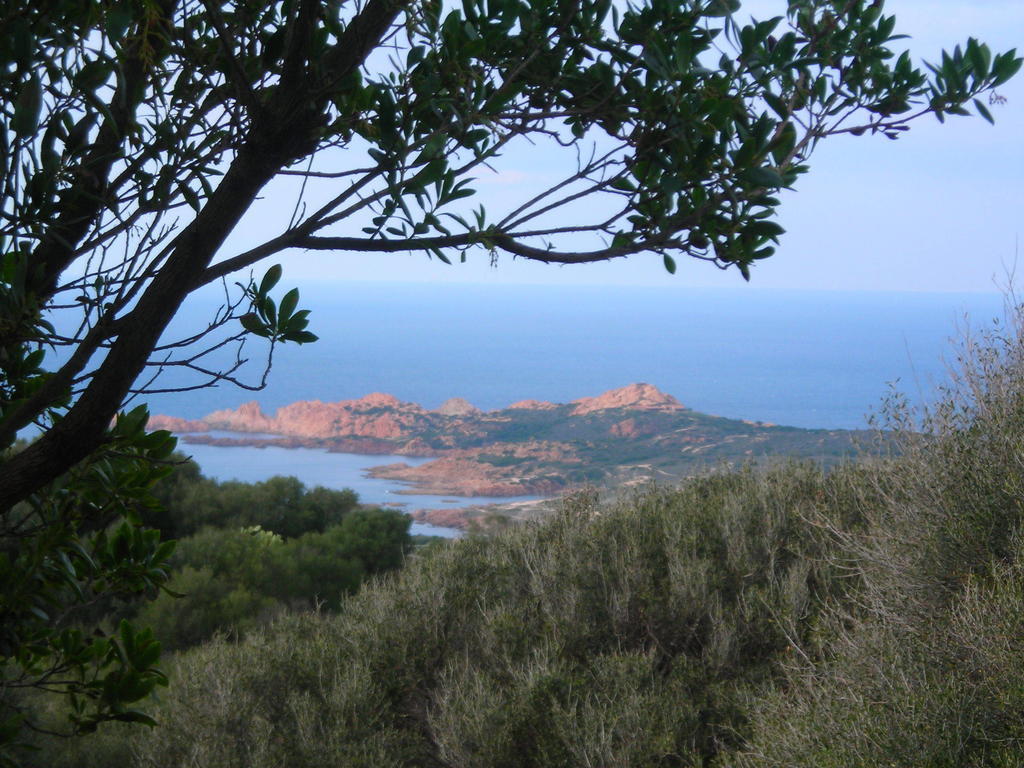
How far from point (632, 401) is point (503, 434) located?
113 inches

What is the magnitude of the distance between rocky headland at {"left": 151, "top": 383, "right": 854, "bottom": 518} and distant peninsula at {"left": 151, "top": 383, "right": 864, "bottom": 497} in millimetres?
24

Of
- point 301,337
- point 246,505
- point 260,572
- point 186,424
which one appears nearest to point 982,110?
point 301,337

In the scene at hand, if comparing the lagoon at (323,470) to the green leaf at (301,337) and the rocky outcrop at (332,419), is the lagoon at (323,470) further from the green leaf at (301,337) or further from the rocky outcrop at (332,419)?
the green leaf at (301,337)

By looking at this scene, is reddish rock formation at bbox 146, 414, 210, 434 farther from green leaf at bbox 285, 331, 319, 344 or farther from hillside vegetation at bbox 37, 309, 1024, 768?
green leaf at bbox 285, 331, 319, 344

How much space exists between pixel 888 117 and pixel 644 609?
3.46 metres

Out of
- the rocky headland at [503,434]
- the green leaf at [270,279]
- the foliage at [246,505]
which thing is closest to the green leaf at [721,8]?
the green leaf at [270,279]

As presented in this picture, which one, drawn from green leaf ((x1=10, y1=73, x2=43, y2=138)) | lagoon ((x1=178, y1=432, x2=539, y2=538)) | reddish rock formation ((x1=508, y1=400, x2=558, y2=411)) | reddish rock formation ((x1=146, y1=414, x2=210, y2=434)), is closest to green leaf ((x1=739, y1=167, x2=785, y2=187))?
green leaf ((x1=10, y1=73, x2=43, y2=138))

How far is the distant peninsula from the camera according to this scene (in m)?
14.8

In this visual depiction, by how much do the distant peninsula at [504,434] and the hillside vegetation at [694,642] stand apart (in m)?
6.93

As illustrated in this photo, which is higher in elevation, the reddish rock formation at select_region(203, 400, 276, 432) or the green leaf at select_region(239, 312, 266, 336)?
the green leaf at select_region(239, 312, 266, 336)

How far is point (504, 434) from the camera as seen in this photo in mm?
18547

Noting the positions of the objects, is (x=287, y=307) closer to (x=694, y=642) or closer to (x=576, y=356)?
(x=694, y=642)

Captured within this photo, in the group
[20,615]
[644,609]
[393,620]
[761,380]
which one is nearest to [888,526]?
[644,609]

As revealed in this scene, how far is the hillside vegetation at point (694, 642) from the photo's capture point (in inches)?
101
